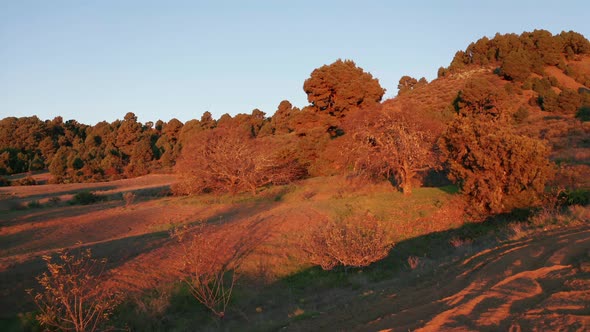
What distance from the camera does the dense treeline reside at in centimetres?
2064

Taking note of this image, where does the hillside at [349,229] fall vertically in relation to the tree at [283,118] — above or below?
below

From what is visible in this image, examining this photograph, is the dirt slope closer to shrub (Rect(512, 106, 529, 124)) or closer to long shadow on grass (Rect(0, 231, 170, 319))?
long shadow on grass (Rect(0, 231, 170, 319))

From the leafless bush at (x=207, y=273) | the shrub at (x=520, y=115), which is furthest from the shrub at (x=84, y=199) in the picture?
the shrub at (x=520, y=115)

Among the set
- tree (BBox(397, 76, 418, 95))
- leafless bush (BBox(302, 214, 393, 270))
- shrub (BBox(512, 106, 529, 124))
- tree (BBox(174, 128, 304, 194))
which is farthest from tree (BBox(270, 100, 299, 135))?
leafless bush (BBox(302, 214, 393, 270))

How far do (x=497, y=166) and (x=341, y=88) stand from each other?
89.1 ft

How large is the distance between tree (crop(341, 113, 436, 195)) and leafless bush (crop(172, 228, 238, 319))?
12.9 metres

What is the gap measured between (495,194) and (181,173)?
24.5 m

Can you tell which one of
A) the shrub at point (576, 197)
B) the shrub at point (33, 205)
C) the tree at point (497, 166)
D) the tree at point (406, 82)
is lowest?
the shrub at point (33, 205)

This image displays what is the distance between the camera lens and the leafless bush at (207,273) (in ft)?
39.9

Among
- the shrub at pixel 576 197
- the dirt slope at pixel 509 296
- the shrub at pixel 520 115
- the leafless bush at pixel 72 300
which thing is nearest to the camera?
the dirt slope at pixel 509 296

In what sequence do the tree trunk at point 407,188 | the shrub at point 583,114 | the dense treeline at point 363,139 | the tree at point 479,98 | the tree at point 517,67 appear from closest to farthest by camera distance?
the dense treeline at point 363,139 → the tree trunk at point 407,188 → the shrub at point 583,114 → the tree at point 479,98 → the tree at point 517,67

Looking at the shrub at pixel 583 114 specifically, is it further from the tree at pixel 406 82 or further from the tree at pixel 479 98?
the tree at pixel 406 82

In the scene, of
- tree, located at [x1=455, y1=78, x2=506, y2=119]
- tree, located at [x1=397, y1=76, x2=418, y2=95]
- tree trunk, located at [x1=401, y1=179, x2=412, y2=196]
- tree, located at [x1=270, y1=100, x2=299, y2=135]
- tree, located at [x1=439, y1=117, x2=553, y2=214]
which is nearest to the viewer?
tree, located at [x1=439, y1=117, x2=553, y2=214]

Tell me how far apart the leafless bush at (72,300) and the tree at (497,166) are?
16.0 meters
